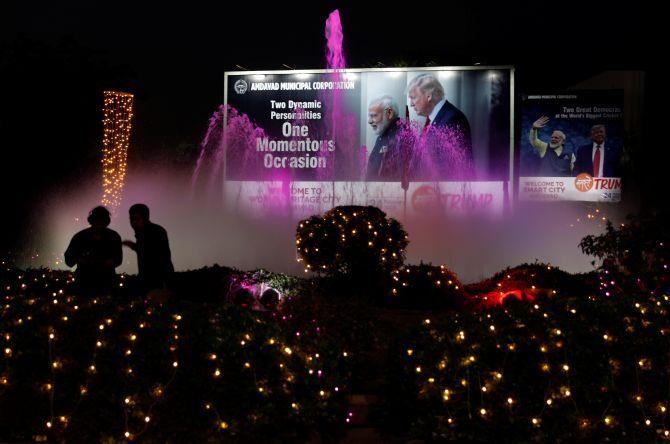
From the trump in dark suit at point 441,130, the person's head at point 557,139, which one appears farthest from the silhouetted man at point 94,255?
the person's head at point 557,139

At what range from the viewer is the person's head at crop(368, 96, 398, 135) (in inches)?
717

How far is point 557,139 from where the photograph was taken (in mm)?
18469

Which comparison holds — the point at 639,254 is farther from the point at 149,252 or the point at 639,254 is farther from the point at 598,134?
the point at 598,134

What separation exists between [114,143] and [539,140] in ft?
37.3

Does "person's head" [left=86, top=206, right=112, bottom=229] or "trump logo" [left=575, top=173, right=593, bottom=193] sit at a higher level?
"trump logo" [left=575, top=173, right=593, bottom=193]

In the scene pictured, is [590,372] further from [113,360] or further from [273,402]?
[113,360]

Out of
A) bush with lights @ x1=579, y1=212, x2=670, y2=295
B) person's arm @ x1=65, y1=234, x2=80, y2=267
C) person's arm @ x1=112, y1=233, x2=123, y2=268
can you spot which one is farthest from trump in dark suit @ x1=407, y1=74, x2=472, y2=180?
person's arm @ x1=65, y1=234, x2=80, y2=267

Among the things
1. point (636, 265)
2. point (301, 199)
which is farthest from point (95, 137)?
point (636, 265)

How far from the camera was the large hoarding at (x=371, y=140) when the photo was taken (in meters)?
17.9

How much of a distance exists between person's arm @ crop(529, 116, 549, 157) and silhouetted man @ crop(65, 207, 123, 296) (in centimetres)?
1375

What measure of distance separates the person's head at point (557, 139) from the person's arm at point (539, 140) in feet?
0.56

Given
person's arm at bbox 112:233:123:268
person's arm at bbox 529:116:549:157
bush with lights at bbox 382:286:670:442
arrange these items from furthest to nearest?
person's arm at bbox 529:116:549:157 → person's arm at bbox 112:233:123:268 → bush with lights at bbox 382:286:670:442

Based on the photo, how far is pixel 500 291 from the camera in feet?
39.2

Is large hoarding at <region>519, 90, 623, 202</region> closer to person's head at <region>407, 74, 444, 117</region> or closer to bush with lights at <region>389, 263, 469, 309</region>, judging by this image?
person's head at <region>407, 74, 444, 117</region>
